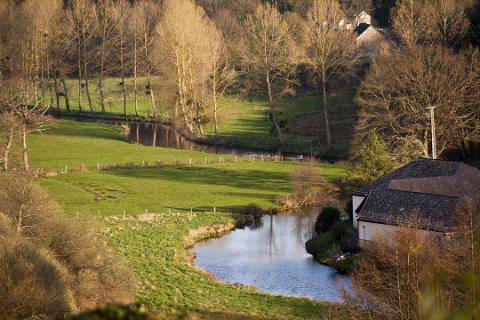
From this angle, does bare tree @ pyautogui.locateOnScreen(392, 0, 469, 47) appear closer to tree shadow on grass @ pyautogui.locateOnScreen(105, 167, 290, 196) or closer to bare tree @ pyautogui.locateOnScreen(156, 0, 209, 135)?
tree shadow on grass @ pyautogui.locateOnScreen(105, 167, 290, 196)

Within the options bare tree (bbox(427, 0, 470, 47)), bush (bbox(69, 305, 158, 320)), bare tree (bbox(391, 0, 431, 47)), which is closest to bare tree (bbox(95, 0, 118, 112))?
bare tree (bbox(391, 0, 431, 47))

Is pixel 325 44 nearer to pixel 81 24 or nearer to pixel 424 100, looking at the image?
pixel 424 100

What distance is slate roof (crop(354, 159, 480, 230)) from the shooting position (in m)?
36.2

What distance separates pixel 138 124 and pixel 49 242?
63.2 m

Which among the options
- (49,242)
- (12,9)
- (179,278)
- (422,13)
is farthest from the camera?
(12,9)

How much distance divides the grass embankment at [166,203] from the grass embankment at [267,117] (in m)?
9.89

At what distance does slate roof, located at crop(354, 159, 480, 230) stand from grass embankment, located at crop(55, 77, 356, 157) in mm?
30218

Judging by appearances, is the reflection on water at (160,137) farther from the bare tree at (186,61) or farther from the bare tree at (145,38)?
the bare tree at (145,38)

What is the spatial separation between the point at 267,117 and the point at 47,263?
216 ft

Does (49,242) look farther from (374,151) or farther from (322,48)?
(322,48)

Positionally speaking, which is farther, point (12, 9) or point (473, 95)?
point (12, 9)

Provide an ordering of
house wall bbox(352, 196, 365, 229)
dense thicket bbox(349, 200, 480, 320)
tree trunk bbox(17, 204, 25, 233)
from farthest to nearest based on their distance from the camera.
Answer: house wall bbox(352, 196, 365, 229)
tree trunk bbox(17, 204, 25, 233)
dense thicket bbox(349, 200, 480, 320)

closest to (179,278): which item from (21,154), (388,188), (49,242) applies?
(49,242)

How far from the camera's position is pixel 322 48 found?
7538 cm
